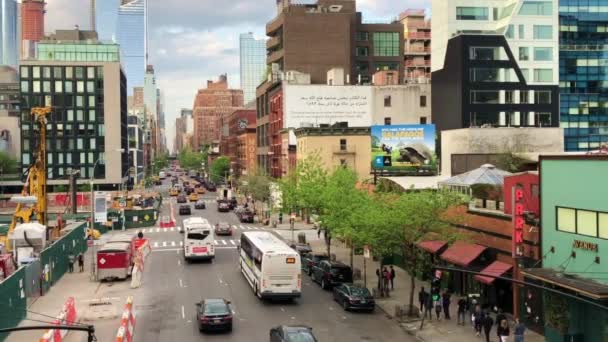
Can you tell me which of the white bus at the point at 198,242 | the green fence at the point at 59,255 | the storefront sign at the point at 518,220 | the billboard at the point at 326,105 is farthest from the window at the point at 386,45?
the storefront sign at the point at 518,220

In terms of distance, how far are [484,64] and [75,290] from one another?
60530 mm

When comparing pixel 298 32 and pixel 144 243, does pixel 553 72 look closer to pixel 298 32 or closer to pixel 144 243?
pixel 298 32

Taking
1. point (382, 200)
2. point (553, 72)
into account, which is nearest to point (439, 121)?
point (553, 72)

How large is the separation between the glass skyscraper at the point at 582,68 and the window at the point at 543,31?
38.2 m

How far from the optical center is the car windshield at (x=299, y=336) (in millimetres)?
26578

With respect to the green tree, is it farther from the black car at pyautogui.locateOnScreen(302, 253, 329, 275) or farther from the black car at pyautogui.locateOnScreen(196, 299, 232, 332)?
the black car at pyautogui.locateOnScreen(196, 299, 232, 332)

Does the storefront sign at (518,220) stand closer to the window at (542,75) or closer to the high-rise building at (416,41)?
the window at (542,75)

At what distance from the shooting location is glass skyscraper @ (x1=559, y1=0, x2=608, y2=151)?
12681cm

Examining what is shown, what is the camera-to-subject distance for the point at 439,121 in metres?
95.4

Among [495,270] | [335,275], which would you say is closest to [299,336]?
[495,270]

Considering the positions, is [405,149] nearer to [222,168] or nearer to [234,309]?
[234,309]

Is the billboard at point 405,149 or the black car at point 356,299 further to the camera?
the billboard at point 405,149

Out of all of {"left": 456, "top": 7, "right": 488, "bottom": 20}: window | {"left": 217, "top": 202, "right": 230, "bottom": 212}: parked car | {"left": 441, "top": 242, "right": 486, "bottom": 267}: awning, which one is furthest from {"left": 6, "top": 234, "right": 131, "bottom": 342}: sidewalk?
{"left": 456, "top": 7, "right": 488, "bottom": 20}: window

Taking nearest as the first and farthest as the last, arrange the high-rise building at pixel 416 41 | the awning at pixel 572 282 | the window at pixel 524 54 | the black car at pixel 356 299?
the awning at pixel 572 282
the black car at pixel 356 299
the window at pixel 524 54
the high-rise building at pixel 416 41
